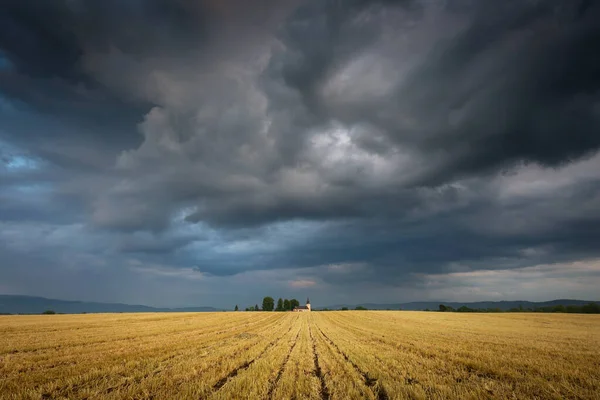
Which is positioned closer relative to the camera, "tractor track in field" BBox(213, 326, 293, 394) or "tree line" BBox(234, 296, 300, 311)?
"tractor track in field" BBox(213, 326, 293, 394)

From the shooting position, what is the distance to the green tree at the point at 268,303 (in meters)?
177

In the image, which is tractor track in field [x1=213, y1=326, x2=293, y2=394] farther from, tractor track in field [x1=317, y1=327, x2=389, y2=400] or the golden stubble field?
tractor track in field [x1=317, y1=327, x2=389, y2=400]

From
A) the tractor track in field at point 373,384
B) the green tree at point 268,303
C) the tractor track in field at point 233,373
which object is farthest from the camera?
the green tree at point 268,303

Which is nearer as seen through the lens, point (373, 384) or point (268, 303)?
point (373, 384)

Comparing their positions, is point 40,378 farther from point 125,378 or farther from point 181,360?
point 181,360

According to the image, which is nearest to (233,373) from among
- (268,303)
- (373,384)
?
(373,384)

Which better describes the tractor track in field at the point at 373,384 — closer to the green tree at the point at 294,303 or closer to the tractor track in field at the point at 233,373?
the tractor track in field at the point at 233,373

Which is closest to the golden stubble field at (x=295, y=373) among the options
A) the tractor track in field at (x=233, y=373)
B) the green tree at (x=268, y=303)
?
the tractor track in field at (x=233, y=373)

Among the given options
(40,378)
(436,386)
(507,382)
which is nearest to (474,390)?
(436,386)

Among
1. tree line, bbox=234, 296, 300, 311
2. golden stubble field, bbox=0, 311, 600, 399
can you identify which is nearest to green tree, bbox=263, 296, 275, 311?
tree line, bbox=234, 296, 300, 311

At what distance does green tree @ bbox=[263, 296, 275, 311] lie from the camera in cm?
17688

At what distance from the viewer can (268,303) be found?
17838 cm

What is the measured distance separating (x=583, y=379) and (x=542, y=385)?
2.09 metres

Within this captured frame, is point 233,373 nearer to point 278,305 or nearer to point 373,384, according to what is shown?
point 373,384
